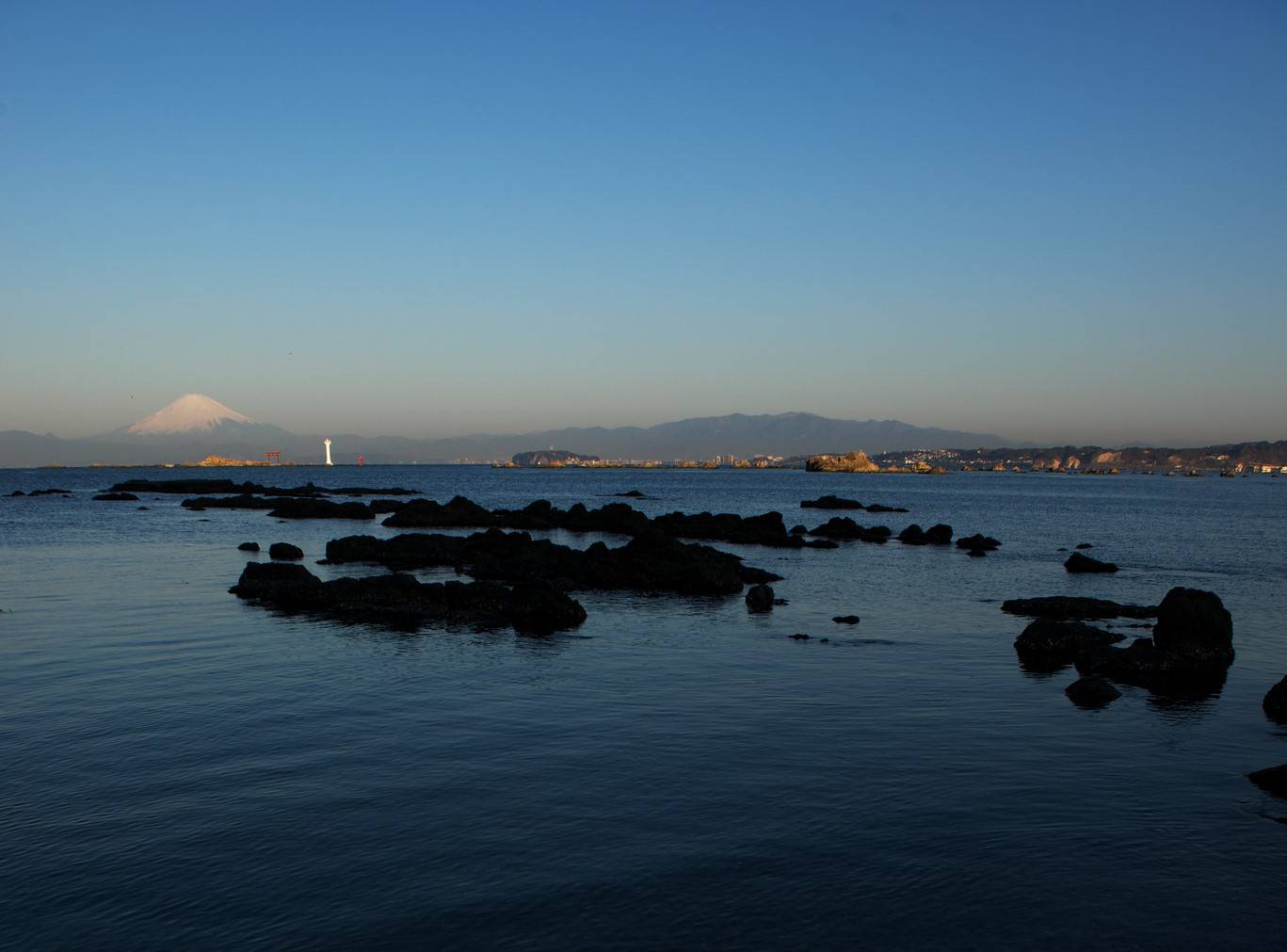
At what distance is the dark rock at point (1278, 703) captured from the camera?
23.4 metres

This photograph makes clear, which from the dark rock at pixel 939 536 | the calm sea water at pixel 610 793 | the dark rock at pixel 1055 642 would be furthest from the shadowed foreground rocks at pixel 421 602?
the dark rock at pixel 939 536

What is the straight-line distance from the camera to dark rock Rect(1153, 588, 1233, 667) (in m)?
29.3

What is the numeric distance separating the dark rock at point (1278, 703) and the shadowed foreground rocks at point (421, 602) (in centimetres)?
2149

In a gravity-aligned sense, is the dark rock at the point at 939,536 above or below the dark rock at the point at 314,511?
below

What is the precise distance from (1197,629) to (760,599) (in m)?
16.5

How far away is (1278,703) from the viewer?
23.6 m

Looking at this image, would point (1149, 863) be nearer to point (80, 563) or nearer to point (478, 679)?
point (478, 679)

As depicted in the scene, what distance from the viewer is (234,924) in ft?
39.3


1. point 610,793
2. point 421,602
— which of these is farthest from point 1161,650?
point 421,602

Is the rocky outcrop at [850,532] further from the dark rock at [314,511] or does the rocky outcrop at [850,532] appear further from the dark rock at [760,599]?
the dark rock at [314,511]

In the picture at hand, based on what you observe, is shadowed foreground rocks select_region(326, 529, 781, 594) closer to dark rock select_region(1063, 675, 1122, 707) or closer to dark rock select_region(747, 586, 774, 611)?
dark rock select_region(747, 586, 774, 611)

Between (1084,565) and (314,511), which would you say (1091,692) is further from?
(314,511)

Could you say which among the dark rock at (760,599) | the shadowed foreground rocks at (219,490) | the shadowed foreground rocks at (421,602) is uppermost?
the shadowed foreground rocks at (219,490)

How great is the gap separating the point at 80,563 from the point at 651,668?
41.4 m
